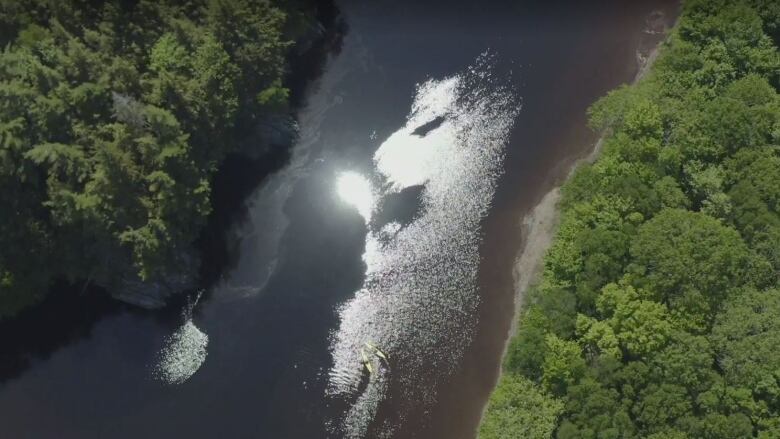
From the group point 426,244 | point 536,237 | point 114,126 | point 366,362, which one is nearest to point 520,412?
point 366,362

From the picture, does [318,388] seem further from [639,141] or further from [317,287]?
[639,141]

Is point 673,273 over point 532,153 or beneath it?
beneath

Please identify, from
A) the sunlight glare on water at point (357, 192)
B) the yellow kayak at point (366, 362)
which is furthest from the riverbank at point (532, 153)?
the sunlight glare on water at point (357, 192)

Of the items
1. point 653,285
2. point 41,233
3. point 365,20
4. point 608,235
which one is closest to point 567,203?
point 608,235

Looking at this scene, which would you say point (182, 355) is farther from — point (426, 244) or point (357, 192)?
point (426, 244)

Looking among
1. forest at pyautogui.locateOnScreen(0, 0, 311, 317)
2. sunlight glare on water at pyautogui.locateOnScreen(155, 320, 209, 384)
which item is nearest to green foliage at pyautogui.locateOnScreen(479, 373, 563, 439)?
sunlight glare on water at pyautogui.locateOnScreen(155, 320, 209, 384)
